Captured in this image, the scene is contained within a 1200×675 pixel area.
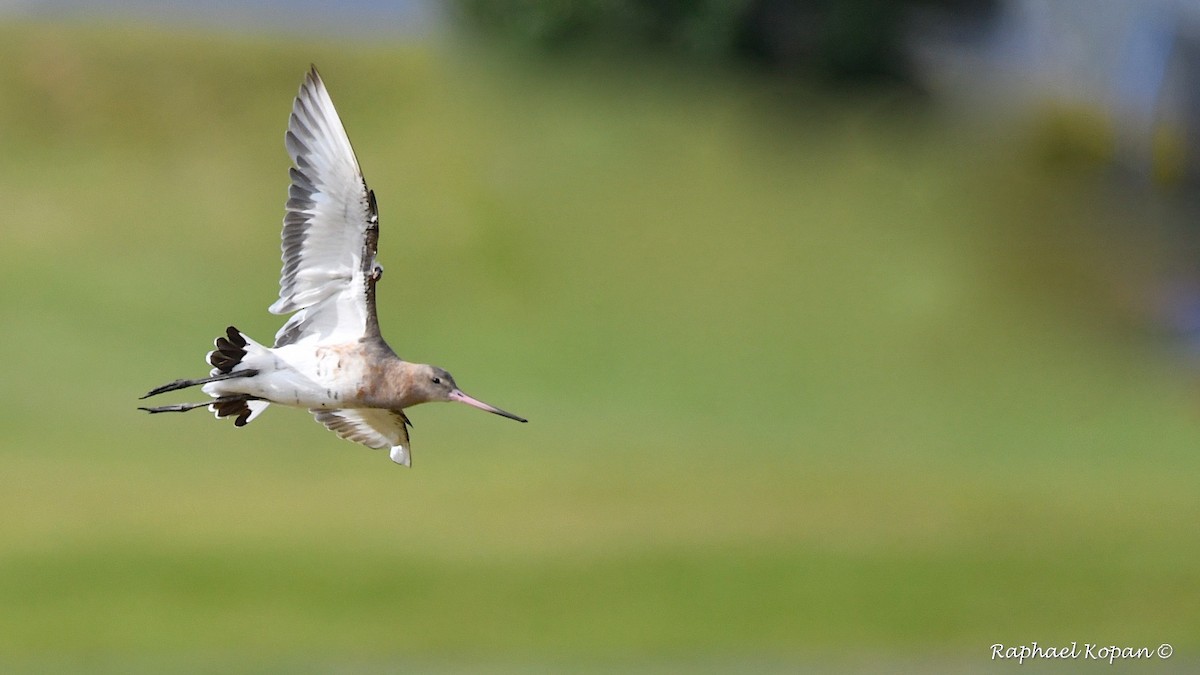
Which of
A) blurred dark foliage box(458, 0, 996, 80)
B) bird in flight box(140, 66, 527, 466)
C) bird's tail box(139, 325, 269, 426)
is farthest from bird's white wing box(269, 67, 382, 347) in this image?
blurred dark foliage box(458, 0, 996, 80)

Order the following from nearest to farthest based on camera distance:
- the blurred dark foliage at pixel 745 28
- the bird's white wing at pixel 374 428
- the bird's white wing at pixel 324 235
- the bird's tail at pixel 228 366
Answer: the bird's tail at pixel 228 366 < the bird's white wing at pixel 324 235 < the bird's white wing at pixel 374 428 < the blurred dark foliage at pixel 745 28

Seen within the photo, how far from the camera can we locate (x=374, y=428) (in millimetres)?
4227

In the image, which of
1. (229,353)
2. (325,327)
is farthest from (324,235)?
(229,353)

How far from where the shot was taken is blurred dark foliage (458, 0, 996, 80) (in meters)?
11.9

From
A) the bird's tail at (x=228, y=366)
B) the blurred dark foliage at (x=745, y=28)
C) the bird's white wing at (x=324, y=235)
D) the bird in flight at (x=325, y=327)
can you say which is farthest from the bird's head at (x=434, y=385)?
the blurred dark foliage at (x=745, y=28)

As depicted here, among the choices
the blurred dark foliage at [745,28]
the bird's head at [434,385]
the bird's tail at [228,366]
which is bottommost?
the bird's tail at [228,366]

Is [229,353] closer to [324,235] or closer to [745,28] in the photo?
[324,235]

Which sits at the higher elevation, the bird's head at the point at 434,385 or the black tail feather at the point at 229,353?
the bird's head at the point at 434,385

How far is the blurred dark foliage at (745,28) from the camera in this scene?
11.9m

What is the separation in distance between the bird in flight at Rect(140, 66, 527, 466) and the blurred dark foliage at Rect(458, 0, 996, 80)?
26.0ft

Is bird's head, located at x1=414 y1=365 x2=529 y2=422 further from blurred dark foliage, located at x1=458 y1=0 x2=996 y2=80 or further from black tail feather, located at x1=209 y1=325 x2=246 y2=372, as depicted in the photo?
blurred dark foliage, located at x1=458 y1=0 x2=996 y2=80

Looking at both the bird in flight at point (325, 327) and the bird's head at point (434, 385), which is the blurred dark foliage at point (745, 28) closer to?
the bird in flight at point (325, 327)

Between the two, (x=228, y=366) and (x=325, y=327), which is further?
(x=325, y=327)

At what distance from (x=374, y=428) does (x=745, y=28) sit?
327 inches
